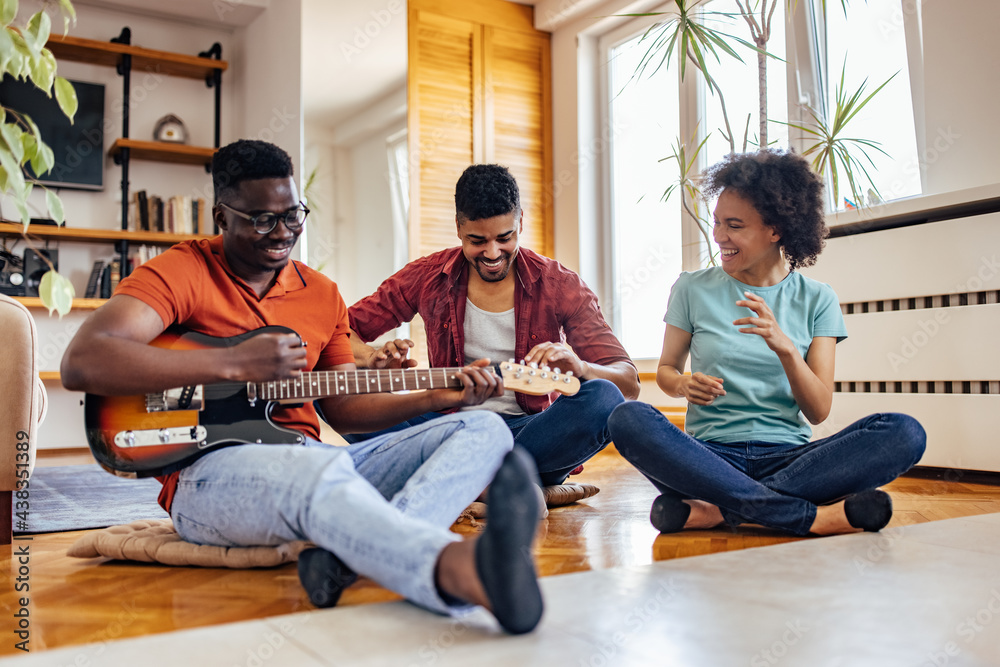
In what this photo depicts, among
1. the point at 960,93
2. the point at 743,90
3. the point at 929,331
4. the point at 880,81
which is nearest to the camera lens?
the point at 929,331

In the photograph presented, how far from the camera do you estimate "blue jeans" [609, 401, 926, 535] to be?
1.76m

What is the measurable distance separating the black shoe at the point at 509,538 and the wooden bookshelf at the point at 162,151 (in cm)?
476

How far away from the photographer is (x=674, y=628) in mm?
1122

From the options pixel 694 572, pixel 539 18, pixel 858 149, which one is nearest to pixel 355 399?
pixel 694 572

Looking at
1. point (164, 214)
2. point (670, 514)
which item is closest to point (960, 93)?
point (670, 514)

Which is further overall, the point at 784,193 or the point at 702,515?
the point at 784,193

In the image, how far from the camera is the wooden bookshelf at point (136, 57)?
4.98 meters

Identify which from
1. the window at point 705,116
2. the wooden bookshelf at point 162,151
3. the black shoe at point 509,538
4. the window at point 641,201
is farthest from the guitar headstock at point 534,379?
the wooden bookshelf at point 162,151

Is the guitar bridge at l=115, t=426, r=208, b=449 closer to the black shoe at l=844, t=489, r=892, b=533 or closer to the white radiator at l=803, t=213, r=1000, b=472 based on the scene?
the black shoe at l=844, t=489, r=892, b=533

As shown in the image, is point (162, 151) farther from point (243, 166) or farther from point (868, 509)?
point (868, 509)

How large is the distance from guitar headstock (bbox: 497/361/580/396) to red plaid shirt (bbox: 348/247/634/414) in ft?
1.33

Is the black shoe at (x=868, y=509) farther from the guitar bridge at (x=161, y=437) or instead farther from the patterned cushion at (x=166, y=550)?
the guitar bridge at (x=161, y=437)

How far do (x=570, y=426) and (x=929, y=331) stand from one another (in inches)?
66.3

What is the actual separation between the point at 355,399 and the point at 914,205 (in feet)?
7.78
